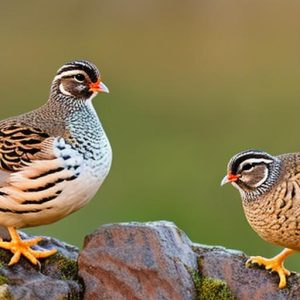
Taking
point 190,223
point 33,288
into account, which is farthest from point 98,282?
point 190,223

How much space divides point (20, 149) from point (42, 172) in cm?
22

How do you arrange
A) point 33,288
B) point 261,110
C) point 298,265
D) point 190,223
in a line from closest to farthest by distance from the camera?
point 33,288 < point 298,265 < point 190,223 < point 261,110

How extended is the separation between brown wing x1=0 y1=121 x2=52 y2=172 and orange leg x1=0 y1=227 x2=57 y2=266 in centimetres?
45

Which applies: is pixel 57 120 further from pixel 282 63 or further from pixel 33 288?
pixel 282 63

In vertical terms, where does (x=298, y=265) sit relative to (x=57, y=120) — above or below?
below

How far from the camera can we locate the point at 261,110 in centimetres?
2028

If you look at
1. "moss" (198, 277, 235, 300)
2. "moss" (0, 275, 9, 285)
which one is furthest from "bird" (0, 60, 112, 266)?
"moss" (198, 277, 235, 300)

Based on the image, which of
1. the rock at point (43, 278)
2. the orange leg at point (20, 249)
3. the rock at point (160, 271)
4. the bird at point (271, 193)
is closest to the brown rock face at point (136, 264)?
the rock at point (160, 271)

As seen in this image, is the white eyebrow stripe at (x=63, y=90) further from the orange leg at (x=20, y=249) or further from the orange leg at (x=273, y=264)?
the orange leg at (x=273, y=264)

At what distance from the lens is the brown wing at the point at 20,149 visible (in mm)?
9938

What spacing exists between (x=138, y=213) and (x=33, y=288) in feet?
20.5

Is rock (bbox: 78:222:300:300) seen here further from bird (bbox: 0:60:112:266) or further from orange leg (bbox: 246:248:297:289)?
bird (bbox: 0:60:112:266)

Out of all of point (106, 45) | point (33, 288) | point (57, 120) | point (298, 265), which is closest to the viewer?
point (33, 288)

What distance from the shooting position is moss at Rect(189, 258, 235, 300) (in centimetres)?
958
